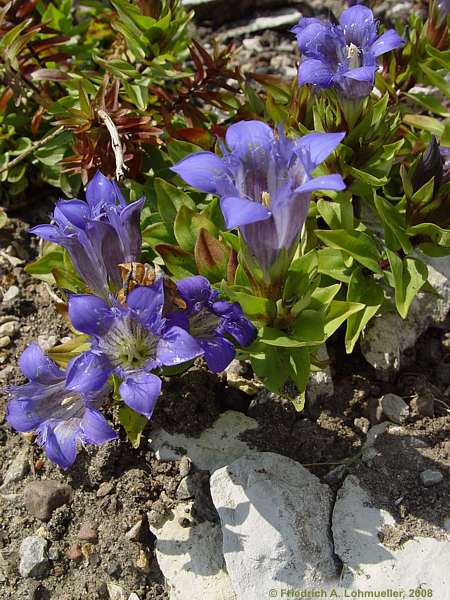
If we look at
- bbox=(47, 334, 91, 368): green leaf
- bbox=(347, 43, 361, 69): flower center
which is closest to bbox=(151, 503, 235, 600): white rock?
bbox=(47, 334, 91, 368): green leaf

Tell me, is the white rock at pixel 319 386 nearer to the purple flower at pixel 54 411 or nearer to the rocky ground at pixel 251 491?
the rocky ground at pixel 251 491

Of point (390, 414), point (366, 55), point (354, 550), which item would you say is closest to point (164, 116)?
point (366, 55)

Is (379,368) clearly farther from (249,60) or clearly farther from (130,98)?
(249,60)

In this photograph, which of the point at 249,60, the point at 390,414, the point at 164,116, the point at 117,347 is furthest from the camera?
the point at 249,60

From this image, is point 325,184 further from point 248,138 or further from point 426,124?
point 426,124

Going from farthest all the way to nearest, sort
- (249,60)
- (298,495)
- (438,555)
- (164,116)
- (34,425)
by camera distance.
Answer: (249,60) < (164,116) < (298,495) < (438,555) < (34,425)

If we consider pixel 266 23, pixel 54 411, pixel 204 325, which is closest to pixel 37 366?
pixel 54 411

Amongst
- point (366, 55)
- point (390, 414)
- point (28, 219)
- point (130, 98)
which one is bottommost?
point (390, 414)

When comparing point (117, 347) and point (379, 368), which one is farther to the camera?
point (379, 368)
